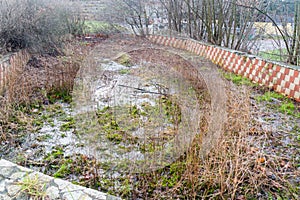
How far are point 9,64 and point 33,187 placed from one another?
340 cm

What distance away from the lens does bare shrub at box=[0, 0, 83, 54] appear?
5.20 metres

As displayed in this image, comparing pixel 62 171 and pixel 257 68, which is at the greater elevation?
pixel 257 68

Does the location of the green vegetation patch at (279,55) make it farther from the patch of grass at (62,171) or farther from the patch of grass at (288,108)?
the patch of grass at (62,171)

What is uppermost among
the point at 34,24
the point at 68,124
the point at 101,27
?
the point at 101,27

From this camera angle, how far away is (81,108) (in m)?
3.73

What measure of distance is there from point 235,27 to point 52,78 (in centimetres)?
436

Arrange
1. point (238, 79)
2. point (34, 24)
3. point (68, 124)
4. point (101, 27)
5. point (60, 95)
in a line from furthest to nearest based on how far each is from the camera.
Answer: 1. point (101, 27)
2. point (34, 24)
3. point (238, 79)
4. point (60, 95)
5. point (68, 124)

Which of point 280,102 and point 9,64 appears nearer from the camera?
point 280,102

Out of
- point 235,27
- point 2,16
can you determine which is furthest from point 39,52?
point 235,27

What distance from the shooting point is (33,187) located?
1.91 m

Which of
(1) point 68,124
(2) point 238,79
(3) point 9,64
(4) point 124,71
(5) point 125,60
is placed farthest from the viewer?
(5) point 125,60

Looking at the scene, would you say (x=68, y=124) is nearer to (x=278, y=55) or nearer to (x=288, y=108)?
(x=288, y=108)

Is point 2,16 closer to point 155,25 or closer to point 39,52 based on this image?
point 39,52

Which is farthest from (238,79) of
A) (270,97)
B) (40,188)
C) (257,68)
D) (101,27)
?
(101,27)
